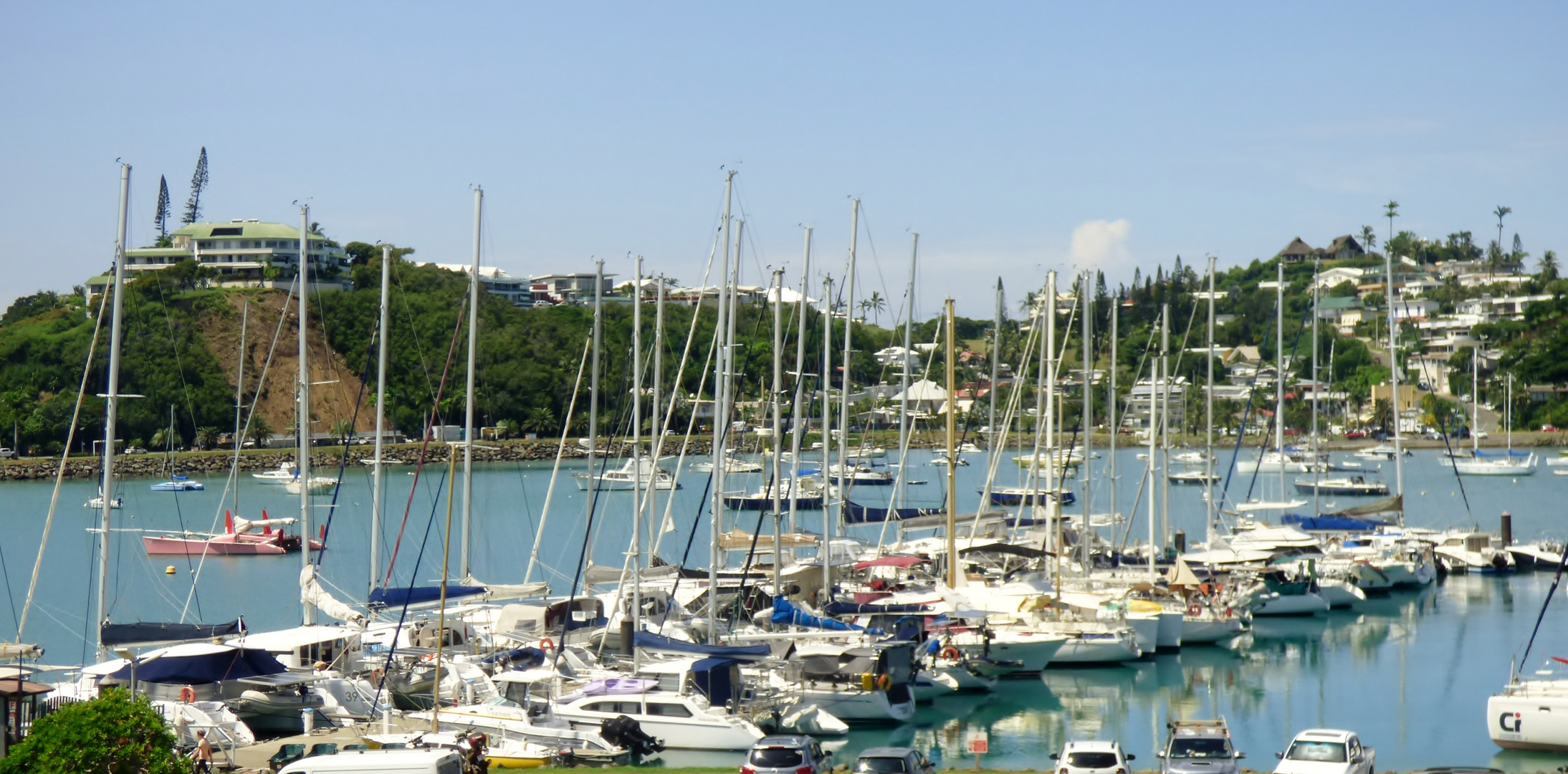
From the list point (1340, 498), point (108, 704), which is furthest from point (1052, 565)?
point (1340, 498)

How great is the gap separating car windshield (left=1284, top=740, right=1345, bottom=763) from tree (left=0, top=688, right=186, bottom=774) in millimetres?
15779

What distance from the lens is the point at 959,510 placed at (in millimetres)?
91375

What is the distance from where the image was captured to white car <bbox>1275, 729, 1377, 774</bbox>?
21328 millimetres

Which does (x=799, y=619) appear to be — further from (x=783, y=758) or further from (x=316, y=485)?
(x=316, y=485)

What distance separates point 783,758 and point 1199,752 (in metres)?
6.43

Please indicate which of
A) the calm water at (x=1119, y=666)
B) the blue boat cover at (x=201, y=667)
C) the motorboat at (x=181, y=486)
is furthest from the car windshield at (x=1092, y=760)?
the motorboat at (x=181, y=486)

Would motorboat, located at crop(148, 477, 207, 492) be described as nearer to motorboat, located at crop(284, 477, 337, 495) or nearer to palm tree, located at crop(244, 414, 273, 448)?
motorboat, located at crop(284, 477, 337, 495)

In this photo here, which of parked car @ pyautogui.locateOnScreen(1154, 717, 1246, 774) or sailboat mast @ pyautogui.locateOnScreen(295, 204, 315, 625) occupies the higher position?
sailboat mast @ pyautogui.locateOnScreen(295, 204, 315, 625)

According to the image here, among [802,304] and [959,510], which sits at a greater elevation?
[802,304]

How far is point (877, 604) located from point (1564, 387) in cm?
14124

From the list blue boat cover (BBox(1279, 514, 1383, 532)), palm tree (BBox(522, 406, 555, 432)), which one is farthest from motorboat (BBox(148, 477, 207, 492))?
blue boat cover (BBox(1279, 514, 1383, 532))

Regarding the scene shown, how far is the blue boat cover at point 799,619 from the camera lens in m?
35.8

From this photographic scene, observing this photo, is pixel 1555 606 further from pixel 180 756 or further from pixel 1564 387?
pixel 1564 387

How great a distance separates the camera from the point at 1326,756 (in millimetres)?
21734
